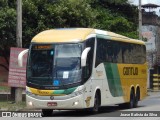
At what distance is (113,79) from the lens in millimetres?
23094

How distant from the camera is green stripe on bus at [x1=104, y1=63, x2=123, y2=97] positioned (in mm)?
22453

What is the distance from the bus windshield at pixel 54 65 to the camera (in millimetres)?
19453

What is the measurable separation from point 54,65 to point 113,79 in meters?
4.41

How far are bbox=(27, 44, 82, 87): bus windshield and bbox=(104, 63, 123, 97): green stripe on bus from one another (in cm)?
273

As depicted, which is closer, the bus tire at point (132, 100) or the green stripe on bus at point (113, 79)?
the green stripe on bus at point (113, 79)

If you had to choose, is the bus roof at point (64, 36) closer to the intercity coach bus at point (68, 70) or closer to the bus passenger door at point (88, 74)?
the intercity coach bus at point (68, 70)

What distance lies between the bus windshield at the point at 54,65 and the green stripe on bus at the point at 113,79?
2735 millimetres

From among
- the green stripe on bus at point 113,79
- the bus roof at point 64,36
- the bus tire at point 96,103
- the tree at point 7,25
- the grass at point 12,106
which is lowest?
the grass at point 12,106

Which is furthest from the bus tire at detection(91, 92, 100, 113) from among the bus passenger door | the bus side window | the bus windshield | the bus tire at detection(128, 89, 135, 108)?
the bus tire at detection(128, 89, 135, 108)

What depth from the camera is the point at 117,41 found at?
23.8m

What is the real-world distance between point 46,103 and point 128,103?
7457mm

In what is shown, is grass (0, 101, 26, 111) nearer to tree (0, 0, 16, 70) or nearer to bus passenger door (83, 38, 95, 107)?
tree (0, 0, 16, 70)

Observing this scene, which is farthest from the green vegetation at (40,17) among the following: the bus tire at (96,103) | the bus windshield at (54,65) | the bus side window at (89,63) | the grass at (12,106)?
the bus tire at (96,103)

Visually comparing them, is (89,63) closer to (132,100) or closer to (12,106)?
(12,106)
